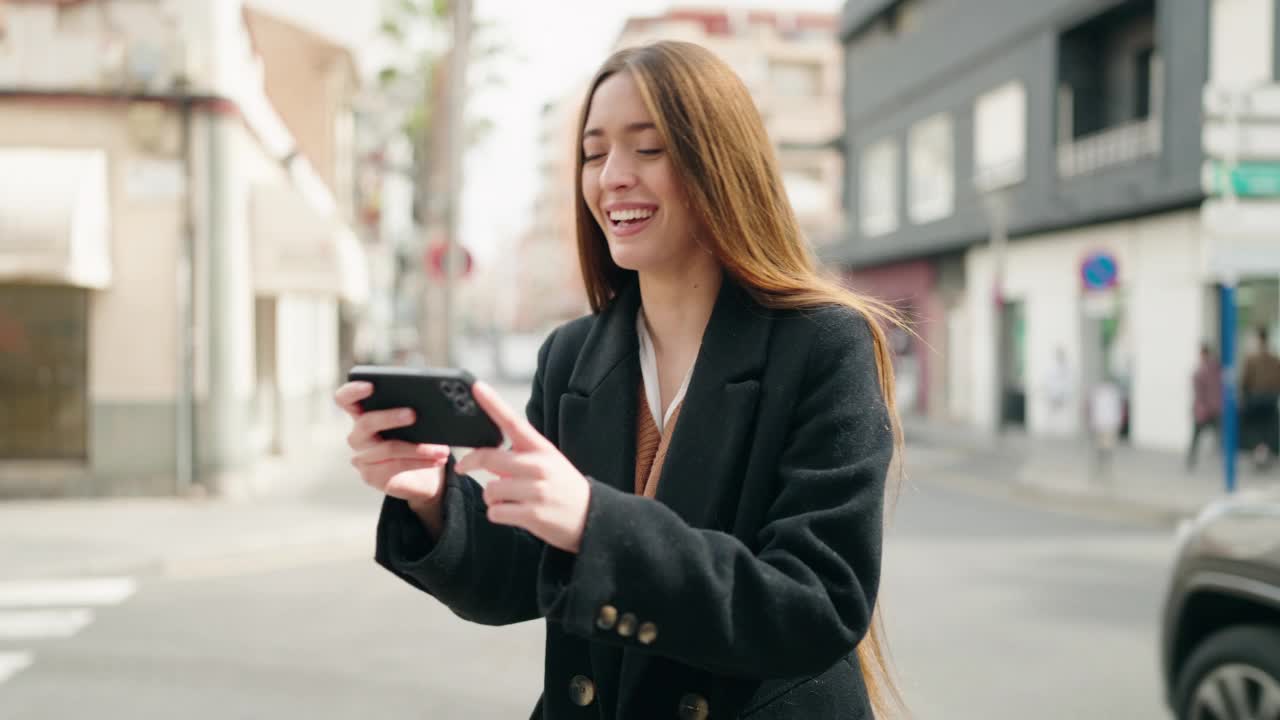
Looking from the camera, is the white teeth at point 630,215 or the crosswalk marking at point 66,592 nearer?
the white teeth at point 630,215

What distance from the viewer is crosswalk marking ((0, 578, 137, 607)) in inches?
322

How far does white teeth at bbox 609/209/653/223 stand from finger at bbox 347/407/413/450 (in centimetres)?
43

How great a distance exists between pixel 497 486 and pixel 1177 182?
19.6m

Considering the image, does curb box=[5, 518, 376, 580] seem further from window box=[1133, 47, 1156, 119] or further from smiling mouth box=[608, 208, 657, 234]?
window box=[1133, 47, 1156, 119]

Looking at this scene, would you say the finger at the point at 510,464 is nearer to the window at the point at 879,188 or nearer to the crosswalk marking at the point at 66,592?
the crosswalk marking at the point at 66,592

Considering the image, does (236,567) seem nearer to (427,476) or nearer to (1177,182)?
(427,476)

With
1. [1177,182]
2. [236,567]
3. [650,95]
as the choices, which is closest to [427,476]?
[650,95]

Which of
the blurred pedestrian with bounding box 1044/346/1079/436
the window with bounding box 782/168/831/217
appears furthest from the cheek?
the window with bounding box 782/168/831/217

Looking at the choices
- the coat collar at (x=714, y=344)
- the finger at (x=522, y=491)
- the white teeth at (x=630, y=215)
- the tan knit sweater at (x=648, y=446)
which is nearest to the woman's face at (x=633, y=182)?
the white teeth at (x=630, y=215)

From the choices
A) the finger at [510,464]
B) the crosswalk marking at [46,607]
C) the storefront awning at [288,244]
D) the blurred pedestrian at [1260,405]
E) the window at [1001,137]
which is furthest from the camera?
the window at [1001,137]

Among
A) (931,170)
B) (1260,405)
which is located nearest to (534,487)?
(1260,405)

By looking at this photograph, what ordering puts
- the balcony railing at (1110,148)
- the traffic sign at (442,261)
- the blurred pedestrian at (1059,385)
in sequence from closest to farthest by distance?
the traffic sign at (442,261) < the balcony railing at (1110,148) < the blurred pedestrian at (1059,385)

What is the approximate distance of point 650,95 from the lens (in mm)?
1672

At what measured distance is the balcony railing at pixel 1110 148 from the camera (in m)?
20.3
